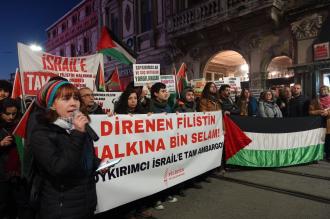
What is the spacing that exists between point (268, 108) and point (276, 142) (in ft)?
3.11

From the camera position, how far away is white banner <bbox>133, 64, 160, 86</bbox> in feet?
20.2

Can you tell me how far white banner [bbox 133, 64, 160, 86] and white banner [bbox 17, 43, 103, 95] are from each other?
851 millimetres

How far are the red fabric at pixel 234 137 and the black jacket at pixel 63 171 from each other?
3.74 meters

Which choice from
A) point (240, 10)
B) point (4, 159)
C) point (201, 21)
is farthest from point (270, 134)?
point (201, 21)

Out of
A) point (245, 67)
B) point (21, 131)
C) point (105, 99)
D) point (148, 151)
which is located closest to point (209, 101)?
point (148, 151)

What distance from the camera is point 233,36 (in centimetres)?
1251

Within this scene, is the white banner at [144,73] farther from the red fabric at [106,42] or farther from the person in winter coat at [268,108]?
the person in winter coat at [268,108]

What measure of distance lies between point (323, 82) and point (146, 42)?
413 inches

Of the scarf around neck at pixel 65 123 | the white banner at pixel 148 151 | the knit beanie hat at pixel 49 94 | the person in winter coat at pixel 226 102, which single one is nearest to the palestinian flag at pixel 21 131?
the white banner at pixel 148 151

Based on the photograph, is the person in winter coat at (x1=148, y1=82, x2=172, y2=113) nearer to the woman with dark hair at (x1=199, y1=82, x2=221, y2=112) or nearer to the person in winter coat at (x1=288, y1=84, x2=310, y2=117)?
the woman with dark hair at (x1=199, y1=82, x2=221, y2=112)

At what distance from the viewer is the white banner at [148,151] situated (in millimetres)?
2924

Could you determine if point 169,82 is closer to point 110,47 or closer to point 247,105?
point 110,47

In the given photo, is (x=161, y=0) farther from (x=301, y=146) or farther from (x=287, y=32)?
(x=301, y=146)

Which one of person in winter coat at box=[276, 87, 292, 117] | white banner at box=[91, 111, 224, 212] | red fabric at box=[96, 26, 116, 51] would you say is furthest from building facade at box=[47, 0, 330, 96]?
white banner at box=[91, 111, 224, 212]
